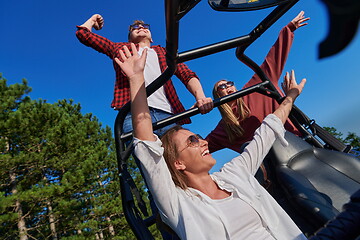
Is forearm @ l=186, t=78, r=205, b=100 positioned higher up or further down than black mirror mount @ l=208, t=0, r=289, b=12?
higher up

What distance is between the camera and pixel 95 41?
1946 mm

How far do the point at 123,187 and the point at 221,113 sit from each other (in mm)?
1032

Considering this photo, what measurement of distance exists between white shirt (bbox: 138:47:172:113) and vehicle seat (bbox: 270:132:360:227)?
0.77m

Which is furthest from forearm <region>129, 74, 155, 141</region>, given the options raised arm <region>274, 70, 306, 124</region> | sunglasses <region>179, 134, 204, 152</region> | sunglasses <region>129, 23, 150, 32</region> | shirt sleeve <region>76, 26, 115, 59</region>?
sunglasses <region>129, 23, 150, 32</region>

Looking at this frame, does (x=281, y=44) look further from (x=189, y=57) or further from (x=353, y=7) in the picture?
(x=353, y=7)

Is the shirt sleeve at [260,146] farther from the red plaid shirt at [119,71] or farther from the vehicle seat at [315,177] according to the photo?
the red plaid shirt at [119,71]

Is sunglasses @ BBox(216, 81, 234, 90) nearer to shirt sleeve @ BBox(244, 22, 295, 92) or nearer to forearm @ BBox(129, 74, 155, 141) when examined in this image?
shirt sleeve @ BBox(244, 22, 295, 92)

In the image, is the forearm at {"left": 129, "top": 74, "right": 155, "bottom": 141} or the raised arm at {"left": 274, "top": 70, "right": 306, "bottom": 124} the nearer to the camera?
the forearm at {"left": 129, "top": 74, "right": 155, "bottom": 141}

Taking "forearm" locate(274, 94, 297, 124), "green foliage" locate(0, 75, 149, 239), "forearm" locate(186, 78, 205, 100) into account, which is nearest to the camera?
"forearm" locate(274, 94, 297, 124)

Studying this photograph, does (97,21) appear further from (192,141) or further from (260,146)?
(260,146)

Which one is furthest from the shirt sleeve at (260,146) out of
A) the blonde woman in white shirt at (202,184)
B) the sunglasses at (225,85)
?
the sunglasses at (225,85)

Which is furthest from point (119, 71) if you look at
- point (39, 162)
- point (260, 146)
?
point (39, 162)

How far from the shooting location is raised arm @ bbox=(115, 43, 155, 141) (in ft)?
3.64

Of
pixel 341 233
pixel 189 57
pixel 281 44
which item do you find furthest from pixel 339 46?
pixel 281 44
